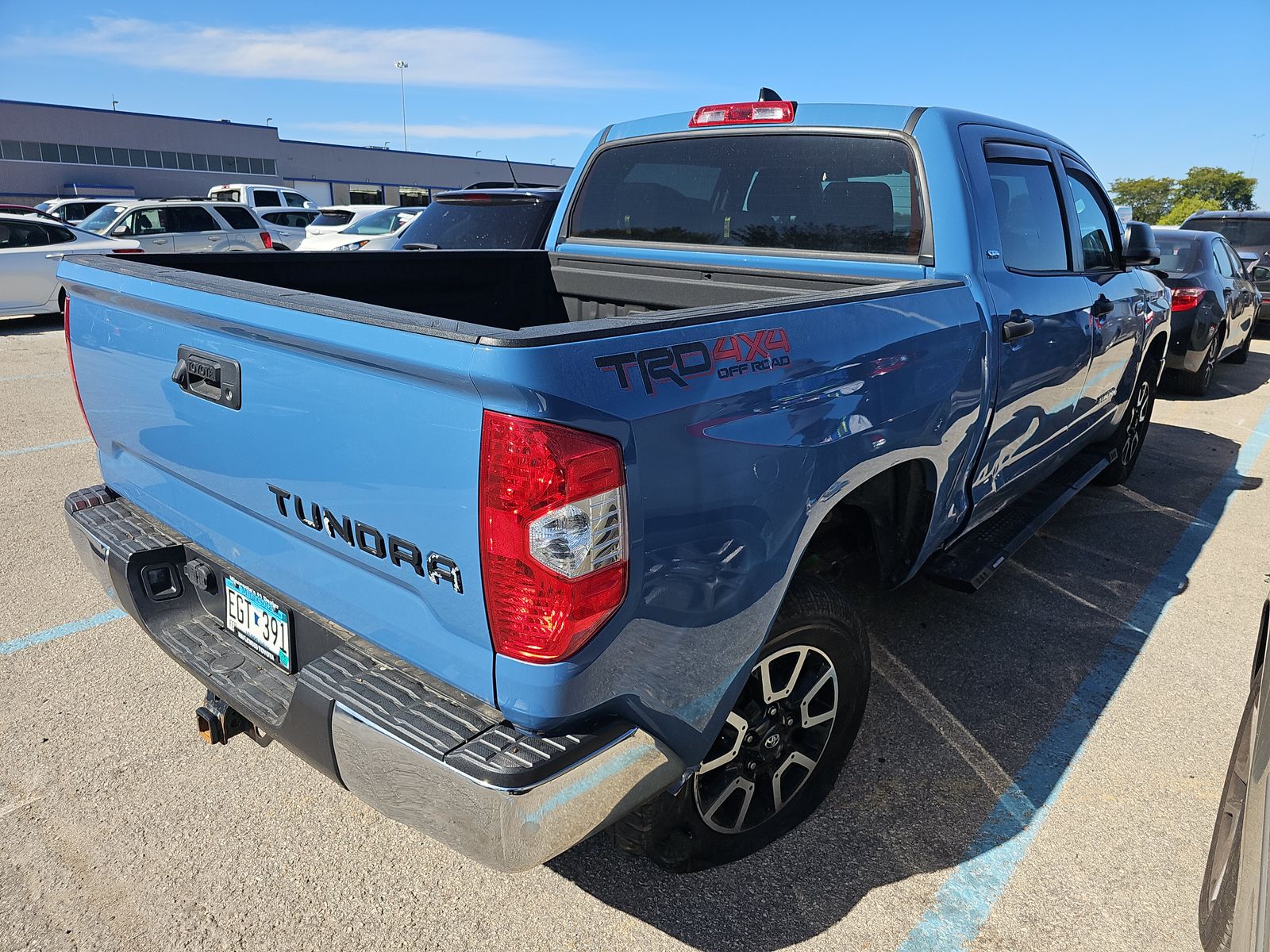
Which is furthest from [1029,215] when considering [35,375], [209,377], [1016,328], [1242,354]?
[1242,354]

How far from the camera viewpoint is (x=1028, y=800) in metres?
2.77

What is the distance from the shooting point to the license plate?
2174 millimetres

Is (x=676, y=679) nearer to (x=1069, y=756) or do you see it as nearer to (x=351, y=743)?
(x=351, y=743)

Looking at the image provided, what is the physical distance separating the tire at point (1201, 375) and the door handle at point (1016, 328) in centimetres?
707

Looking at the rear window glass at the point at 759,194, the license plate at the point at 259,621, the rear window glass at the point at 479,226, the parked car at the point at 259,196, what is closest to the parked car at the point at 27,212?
the parked car at the point at 259,196

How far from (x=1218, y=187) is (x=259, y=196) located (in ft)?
198

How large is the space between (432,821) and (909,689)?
7.22 ft

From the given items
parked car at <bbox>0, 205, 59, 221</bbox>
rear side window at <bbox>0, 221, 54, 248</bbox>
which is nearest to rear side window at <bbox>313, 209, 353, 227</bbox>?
parked car at <bbox>0, 205, 59, 221</bbox>

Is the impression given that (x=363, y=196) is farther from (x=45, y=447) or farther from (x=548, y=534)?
(x=548, y=534)

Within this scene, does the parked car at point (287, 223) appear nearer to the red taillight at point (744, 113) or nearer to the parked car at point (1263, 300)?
the red taillight at point (744, 113)

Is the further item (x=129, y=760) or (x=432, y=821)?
(x=129, y=760)

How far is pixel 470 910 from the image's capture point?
7.45ft

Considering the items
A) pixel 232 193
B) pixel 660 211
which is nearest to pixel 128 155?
pixel 232 193

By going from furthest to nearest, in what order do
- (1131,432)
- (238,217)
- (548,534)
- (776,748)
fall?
(238,217) → (1131,432) → (776,748) → (548,534)
